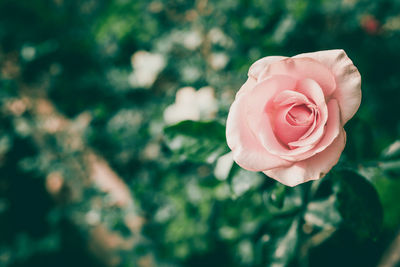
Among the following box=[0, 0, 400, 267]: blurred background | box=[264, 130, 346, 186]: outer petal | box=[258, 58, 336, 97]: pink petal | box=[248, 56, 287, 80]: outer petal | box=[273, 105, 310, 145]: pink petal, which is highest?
box=[248, 56, 287, 80]: outer petal

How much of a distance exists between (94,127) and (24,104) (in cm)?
44

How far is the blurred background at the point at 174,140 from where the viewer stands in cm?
88

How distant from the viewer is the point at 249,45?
1313 millimetres

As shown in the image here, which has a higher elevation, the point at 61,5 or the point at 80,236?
the point at 61,5

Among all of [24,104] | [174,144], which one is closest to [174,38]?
[24,104]

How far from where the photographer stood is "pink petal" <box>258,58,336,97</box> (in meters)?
0.50

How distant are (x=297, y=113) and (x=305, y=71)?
3.2 inches

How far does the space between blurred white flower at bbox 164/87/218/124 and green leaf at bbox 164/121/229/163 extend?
0.41m

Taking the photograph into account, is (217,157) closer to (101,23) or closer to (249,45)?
(249,45)

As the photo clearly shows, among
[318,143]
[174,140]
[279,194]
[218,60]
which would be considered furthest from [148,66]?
[318,143]

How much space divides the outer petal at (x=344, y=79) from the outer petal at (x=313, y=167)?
5 cm

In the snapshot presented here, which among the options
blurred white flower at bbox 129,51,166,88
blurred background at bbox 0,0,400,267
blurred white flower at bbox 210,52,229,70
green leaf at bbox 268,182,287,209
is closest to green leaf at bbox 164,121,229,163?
blurred background at bbox 0,0,400,267

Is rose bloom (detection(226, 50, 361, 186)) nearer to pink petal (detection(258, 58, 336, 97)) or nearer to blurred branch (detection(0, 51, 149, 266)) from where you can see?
pink petal (detection(258, 58, 336, 97))

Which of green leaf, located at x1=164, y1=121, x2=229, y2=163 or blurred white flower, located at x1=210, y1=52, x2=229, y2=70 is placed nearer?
green leaf, located at x1=164, y1=121, x2=229, y2=163
